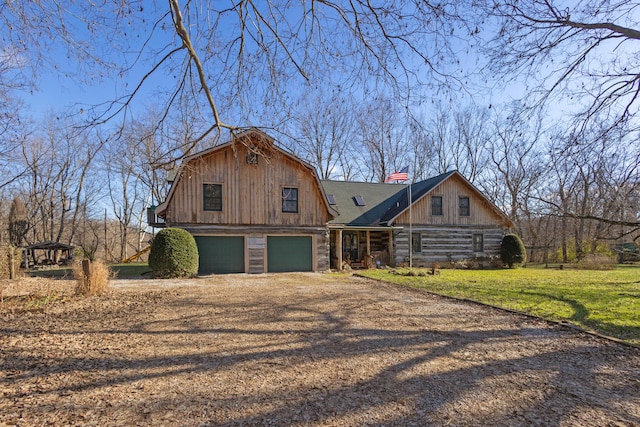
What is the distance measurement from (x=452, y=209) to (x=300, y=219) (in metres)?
10.4

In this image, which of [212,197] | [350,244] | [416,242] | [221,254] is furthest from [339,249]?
[212,197]

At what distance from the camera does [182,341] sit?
5520mm

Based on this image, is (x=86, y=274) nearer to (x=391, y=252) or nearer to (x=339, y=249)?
(x=339, y=249)

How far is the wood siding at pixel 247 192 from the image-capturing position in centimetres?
1577

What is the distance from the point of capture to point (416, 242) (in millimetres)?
21094

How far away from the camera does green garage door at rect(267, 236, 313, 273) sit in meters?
17.2

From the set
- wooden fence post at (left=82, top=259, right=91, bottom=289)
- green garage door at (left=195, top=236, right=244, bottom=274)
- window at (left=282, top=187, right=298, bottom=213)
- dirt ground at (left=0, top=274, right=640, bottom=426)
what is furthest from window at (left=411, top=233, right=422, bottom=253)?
wooden fence post at (left=82, top=259, right=91, bottom=289)

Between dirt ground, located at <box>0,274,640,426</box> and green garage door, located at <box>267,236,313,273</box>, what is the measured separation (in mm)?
9291

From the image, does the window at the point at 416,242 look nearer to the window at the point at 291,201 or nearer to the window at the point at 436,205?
the window at the point at 436,205

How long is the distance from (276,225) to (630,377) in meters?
14.2

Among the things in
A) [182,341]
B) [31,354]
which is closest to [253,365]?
[182,341]

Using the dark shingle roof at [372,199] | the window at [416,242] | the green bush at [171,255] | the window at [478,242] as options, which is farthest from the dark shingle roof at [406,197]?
the green bush at [171,255]

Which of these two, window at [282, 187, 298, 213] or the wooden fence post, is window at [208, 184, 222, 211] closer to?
window at [282, 187, 298, 213]

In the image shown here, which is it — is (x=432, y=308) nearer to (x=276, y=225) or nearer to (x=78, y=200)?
(x=276, y=225)
